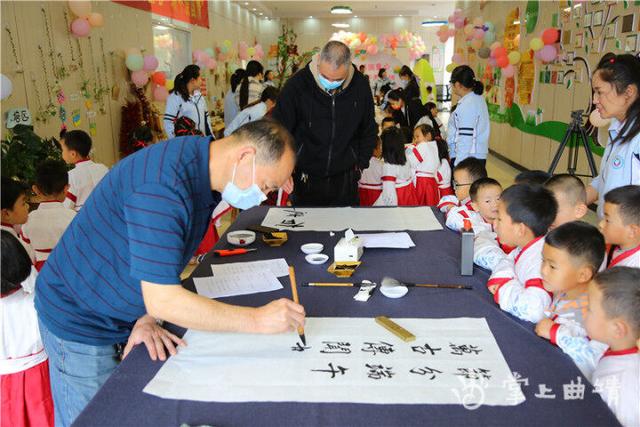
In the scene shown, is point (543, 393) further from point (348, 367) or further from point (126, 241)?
point (126, 241)

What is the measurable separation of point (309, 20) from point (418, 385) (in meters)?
16.7

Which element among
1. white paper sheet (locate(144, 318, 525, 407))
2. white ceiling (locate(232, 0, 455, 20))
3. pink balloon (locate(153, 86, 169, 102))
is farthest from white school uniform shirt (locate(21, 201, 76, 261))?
white ceiling (locate(232, 0, 455, 20))

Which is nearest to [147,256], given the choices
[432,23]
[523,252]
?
[523,252]

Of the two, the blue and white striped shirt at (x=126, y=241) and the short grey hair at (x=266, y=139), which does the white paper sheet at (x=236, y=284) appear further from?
the short grey hair at (x=266, y=139)

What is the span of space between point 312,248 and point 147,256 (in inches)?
35.8

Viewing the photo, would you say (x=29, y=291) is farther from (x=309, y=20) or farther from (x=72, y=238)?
(x=309, y=20)

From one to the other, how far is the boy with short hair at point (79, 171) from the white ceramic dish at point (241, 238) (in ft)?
4.88

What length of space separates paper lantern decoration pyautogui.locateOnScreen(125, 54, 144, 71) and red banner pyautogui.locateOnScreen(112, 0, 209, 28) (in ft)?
1.97

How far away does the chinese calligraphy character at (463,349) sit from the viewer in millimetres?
1214

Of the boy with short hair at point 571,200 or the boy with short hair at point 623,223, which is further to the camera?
the boy with short hair at point 571,200

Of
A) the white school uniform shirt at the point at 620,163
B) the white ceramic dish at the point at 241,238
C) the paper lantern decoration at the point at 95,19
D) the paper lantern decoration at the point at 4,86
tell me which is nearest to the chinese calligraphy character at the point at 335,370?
the white ceramic dish at the point at 241,238

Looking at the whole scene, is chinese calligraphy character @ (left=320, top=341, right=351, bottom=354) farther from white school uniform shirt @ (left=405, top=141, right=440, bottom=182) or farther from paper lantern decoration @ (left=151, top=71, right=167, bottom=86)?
paper lantern decoration @ (left=151, top=71, right=167, bottom=86)

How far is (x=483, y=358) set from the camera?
1189mm

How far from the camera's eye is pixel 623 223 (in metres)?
1.71
